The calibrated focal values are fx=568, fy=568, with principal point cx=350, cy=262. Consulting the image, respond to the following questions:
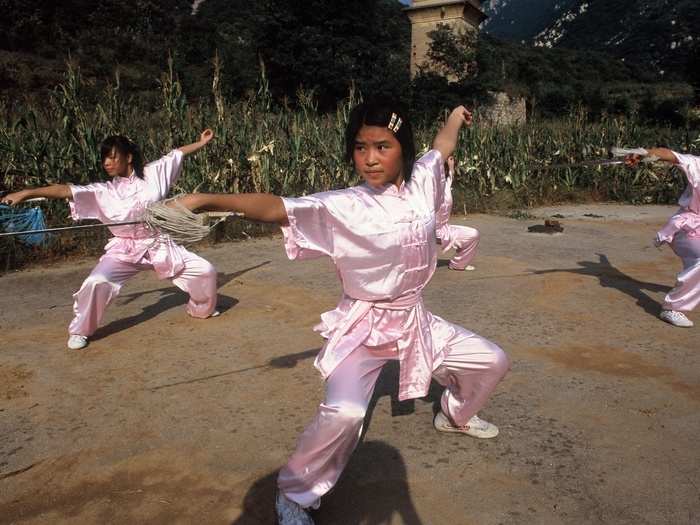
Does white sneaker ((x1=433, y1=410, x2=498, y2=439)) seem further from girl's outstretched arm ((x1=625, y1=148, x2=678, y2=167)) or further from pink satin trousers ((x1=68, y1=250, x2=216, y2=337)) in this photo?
pink satin trousers ((x1=68, y1=250, x2=216, y2=337))

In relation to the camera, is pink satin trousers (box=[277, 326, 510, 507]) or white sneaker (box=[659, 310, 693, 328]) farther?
white sneaker (box=[659, 310, 693, 328])

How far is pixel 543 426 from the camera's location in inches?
124

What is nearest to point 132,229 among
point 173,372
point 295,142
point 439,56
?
point 173,372

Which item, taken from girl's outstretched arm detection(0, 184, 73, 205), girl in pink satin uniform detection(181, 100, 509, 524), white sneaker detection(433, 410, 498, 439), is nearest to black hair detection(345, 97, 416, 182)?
girl in pink satin uniform detection(181, 100, 509, 524)

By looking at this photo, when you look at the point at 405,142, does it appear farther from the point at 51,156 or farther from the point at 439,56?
the point at 439,56

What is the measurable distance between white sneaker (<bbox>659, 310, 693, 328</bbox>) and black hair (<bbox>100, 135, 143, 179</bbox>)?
4779mm

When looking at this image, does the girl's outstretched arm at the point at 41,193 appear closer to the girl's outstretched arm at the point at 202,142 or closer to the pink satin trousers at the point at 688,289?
the girl's outstretched arm at the point at 202,142

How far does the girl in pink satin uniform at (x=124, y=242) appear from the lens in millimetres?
4645

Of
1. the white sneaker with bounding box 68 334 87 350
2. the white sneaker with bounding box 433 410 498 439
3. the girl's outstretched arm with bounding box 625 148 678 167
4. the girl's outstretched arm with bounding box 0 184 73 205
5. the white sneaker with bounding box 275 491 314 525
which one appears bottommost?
the white sneaker with bounding box 68 334 87 350

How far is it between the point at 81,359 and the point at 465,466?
10.1 feet

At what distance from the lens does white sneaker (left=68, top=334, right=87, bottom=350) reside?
455cm

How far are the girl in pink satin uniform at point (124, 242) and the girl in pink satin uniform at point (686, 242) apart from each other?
12.9ft

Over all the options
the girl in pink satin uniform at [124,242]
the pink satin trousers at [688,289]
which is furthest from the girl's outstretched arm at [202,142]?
the pink satin trousers at [688,289]

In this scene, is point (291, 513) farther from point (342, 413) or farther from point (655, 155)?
point (655, 155)
